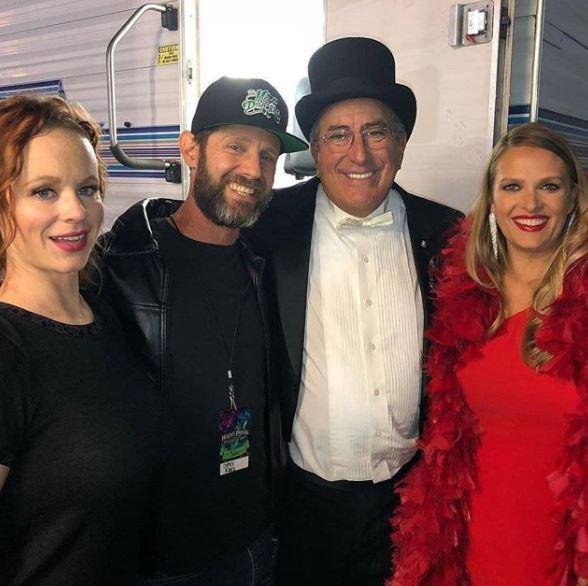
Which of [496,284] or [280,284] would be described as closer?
[496,284]

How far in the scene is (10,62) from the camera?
4234 millimetres

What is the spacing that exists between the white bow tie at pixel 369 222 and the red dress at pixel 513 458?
0.52m

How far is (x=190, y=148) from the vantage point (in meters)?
1.86

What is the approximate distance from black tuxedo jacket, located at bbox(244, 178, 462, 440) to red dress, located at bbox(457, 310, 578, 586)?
1.18 feet

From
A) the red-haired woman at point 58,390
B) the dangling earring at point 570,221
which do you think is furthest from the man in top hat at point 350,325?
the red-haired woman at point 58,390

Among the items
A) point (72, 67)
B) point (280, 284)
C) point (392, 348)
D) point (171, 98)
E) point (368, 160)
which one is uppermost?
point (72, 67)

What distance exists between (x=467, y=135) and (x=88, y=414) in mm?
1716

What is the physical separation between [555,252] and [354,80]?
826mm

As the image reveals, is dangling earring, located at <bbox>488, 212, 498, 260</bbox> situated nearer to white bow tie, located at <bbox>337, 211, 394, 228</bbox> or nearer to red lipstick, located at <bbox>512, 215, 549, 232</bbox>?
red lipstick, located at <bbox>512, 215, 549, 232</bbox>

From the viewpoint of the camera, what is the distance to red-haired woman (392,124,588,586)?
1.55 meters

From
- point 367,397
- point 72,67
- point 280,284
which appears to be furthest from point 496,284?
point 72,67

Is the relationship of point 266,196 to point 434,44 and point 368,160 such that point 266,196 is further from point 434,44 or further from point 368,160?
point 434,44

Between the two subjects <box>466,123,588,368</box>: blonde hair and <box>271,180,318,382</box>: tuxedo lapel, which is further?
<box>271,180,318,382</box>: tuxedo lapel

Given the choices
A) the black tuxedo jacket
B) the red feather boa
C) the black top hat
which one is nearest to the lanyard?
the black tuxedo jacket
